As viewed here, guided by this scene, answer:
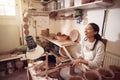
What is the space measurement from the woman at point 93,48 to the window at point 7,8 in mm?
2232

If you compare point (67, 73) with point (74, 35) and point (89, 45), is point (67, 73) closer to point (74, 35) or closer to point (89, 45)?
point (89, 45)

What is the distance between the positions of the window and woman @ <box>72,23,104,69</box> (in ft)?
7.32

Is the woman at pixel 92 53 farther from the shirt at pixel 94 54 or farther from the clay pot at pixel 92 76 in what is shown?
the clay pot at pixel 92 76

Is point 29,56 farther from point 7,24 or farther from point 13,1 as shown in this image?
point 13,1

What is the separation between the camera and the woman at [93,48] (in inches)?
54.1

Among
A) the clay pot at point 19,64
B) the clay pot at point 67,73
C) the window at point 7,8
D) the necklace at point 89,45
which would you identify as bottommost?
the clay pot at point 19,64

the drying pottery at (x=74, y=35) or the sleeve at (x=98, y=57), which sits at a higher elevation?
the drying pottery at (x=74, y=35)

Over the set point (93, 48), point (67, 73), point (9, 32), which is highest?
point (9, 32)

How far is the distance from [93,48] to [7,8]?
2449 mm

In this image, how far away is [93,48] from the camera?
4.73 ft

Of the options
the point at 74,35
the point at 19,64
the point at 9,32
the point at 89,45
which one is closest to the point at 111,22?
the point at 89,45

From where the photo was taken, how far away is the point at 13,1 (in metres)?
2.79

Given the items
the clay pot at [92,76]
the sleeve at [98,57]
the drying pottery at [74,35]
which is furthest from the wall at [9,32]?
the clay pot at [92,76]

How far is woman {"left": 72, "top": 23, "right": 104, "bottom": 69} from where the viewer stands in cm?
137
